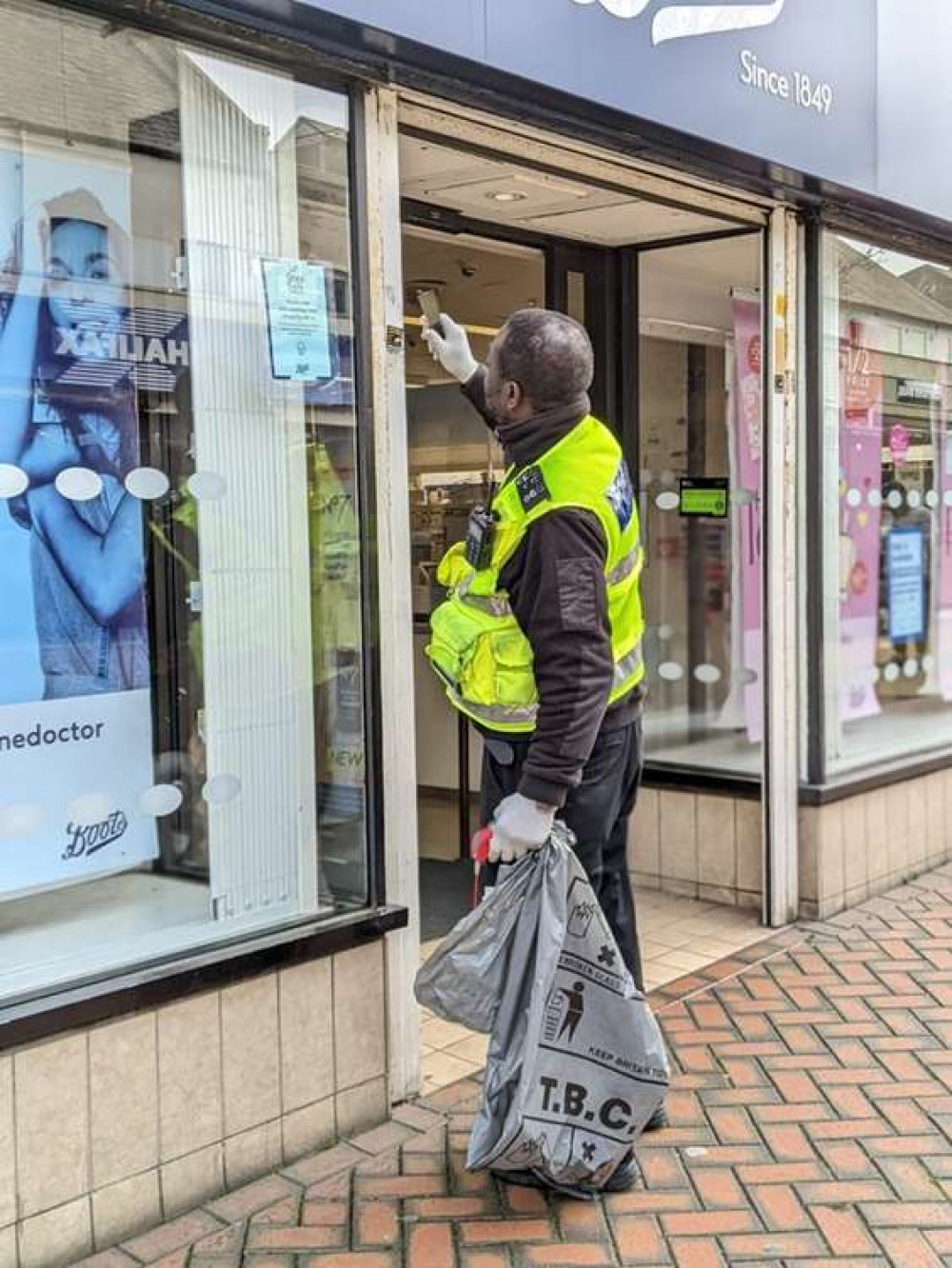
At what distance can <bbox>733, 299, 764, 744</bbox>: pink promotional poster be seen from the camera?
5.26 meters

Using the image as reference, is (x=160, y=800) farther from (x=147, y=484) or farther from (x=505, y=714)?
(x=505, y=714)

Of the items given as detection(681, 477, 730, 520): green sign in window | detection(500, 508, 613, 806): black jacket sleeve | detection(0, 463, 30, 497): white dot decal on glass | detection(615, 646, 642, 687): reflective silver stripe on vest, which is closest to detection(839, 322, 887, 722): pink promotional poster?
detection(681, 477, 730, 520): green sign in window

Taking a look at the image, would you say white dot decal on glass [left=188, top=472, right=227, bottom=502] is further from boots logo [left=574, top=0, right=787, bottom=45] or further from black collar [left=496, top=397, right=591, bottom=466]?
boots logo [left=574, top=0, right=787, bottom=45]

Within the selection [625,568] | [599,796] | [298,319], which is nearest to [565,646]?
[625,568]

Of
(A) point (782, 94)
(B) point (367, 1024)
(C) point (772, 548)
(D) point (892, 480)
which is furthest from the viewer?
(D) point (892, 480)

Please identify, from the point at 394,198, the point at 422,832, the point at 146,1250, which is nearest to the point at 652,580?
the point at 422,832

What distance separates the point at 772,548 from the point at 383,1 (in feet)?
8.32

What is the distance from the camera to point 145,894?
10.5 ft

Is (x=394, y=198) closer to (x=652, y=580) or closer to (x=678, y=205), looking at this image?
(x=678, y=205)

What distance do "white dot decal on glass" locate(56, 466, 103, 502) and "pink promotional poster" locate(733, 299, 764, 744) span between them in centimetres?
289

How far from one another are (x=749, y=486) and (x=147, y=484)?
3.01 meters

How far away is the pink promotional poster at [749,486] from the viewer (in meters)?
5.26

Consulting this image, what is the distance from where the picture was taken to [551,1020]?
9.58 feet

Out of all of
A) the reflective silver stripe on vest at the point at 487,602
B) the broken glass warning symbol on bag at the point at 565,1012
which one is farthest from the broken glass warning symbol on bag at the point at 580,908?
the reflective silver stripe on vest at the point at 487,602
